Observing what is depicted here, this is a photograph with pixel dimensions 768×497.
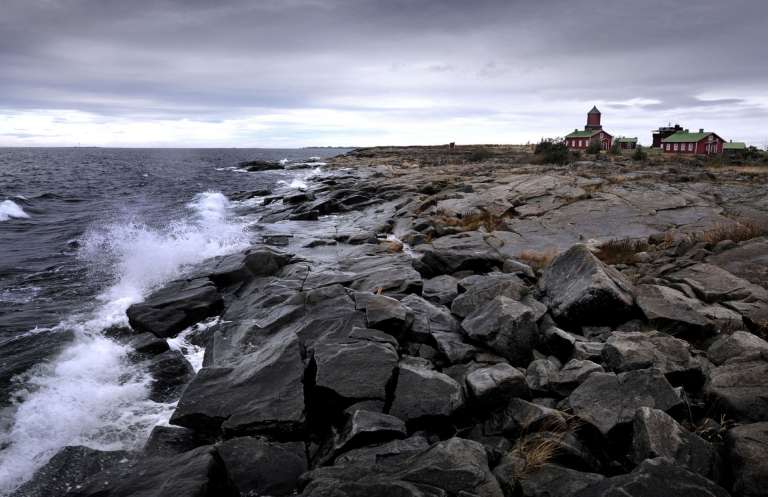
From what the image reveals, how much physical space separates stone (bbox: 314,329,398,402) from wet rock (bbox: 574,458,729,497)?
10.7 feet

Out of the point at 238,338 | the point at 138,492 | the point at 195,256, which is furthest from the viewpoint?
the point at 195,256

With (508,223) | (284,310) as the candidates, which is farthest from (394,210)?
(284,310)

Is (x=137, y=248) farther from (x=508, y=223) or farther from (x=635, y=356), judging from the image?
(x=635, y=356)

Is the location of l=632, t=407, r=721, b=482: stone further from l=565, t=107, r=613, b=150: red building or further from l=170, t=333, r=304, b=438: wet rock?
l=565, t=107, r=613, b=150: red building

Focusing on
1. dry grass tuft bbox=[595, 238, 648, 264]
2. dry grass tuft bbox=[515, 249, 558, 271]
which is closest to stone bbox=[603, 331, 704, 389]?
dry grass tuft bbox=[515, 249, 558, 271]

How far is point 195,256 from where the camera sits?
18.2 meters

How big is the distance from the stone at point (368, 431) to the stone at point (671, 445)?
2.76 m

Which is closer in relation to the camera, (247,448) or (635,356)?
(247,448)

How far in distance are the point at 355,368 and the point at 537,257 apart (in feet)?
28.6

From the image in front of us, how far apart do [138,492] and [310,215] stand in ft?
73.9

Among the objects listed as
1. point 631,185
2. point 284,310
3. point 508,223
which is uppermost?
point 631,185

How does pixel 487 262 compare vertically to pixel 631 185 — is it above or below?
below

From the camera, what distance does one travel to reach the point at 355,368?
23.7 feet

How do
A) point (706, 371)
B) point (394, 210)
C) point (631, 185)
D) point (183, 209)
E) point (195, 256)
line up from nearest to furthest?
1. point (706, 371)
2. point (195, 256)
3. point (631, 185)
4. point (394, 210)
5. point (183, 209)
